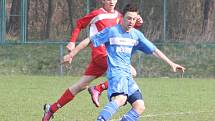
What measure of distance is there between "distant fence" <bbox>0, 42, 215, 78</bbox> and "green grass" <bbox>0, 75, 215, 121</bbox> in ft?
8.14

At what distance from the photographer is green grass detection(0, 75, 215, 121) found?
10414mm

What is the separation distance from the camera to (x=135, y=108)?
7.76 metres

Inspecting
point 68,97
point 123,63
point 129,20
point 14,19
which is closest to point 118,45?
point 123,63

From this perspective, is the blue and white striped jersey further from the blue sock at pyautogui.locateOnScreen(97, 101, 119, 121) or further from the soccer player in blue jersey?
the blue sock at pyautogui.locateOnScreen(97, 101, 119, 121)

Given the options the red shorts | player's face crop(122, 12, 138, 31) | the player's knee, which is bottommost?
the player's knee

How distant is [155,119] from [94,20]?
1700 mm

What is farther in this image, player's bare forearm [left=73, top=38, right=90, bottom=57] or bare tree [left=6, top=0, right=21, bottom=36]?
bare tree [left=6, top=0, right=21, bottom=36]

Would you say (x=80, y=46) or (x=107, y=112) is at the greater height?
(x=80, y=46)

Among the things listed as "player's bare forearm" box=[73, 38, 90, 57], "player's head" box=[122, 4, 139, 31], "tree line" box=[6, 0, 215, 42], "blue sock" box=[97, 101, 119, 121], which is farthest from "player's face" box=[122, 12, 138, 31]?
"tree line" box=[6, 0, 215, 42]

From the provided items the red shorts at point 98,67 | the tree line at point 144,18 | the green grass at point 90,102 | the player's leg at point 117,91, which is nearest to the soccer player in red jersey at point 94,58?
the red shorts at point 98,67

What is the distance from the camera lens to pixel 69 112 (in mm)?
10992

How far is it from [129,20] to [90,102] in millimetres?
5435

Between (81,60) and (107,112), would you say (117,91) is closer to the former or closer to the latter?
(107,112)

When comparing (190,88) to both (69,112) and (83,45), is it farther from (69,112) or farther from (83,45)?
(83,45)
